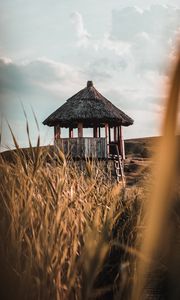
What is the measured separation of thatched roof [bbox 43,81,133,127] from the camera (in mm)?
17438

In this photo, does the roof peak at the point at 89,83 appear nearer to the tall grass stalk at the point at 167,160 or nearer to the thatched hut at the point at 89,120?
the thatched hut at the point at 89,120

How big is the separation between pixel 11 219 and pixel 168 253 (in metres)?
1.18

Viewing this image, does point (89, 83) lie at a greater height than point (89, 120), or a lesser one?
greater

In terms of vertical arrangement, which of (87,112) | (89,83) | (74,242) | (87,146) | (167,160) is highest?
(89,83)

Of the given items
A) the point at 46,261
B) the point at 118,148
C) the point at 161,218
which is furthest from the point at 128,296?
the point at 118,148

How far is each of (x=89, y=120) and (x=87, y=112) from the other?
0.48 meters

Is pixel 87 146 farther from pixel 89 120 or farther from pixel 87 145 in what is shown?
pixel 89 120

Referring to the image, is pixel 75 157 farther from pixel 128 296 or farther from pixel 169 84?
pixel 169 84

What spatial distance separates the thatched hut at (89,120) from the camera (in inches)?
652

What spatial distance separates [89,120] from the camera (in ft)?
58.6

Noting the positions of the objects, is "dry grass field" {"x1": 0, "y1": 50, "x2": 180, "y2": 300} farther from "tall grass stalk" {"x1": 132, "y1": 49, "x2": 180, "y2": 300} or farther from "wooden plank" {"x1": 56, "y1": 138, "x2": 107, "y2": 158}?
"wooden plank" {"x1": 56, "y1": 138, "x2": 107, "y2": 158}

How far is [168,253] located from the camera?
8.14 ft

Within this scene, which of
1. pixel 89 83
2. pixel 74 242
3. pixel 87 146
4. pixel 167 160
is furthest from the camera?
pixel 89 83

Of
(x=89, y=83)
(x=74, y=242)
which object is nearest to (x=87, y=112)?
(x=89, y=83)
